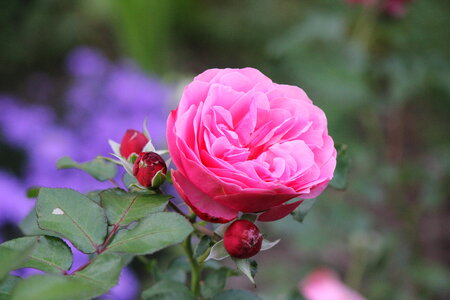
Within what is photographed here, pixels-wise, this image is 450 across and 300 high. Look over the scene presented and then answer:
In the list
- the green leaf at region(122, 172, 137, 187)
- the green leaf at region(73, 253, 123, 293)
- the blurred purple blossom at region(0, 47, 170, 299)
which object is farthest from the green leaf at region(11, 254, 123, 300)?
the blurred purple blossom at region(0, 47, 170, 299)

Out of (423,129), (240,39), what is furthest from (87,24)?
(423,129)

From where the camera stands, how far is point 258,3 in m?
2.96

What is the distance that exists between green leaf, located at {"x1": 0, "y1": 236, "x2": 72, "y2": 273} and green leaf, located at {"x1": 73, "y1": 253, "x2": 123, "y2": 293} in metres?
0.02

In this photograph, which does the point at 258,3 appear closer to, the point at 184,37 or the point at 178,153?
the point at 184,37

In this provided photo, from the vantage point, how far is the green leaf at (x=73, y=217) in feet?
1.45

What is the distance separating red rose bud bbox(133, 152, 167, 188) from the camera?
0.45m

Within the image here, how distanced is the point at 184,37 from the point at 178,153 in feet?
9.12

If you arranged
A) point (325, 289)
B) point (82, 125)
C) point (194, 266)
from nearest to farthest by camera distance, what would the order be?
point (194, 266)
point (325, 289)
point (82, 125)

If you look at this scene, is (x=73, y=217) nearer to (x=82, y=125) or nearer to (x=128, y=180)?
(x=128, y=180)

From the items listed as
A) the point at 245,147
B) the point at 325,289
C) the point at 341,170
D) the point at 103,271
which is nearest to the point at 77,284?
the point at 103,271

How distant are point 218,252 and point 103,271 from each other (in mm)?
91

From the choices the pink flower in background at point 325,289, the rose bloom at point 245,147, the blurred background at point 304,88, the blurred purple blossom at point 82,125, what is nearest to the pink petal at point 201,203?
the rose bloom at point 245,147

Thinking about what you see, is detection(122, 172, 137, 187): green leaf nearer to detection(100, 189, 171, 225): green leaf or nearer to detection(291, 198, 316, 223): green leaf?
detection(100, 189, 171, 225): green leaf

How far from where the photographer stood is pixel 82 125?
2.16m
